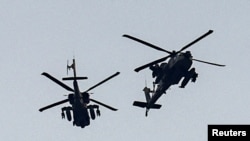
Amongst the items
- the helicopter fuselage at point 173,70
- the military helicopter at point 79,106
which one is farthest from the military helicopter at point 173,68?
the military helicopter at point 79,106

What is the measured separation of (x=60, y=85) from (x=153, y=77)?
8.94 meters

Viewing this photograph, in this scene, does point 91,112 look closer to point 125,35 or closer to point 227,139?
point 125,35

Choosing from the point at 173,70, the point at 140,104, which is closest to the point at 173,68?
the point at 173,70

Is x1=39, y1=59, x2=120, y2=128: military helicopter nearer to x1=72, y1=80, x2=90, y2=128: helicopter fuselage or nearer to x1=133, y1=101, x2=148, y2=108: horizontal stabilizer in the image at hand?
x1=72, y1=80, x2=90, y2=128: helicopter fuselage

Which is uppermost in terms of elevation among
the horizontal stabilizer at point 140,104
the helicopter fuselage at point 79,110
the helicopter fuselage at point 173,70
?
the helicopter fuselage at point 173,70

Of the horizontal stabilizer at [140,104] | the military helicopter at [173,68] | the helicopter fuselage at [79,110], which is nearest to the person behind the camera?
the military helicopter at [173,68]

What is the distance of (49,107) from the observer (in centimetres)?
7112

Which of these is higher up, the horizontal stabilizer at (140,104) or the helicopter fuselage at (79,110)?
the horizontal stabilizer at (140,104)

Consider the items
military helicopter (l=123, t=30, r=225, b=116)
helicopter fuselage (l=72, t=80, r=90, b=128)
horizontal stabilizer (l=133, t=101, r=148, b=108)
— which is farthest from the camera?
horizontal stabilizer (l=133, t=101, r=148, b=108)

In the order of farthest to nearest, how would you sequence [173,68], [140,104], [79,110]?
[140,104] < [79,110] < [173,68]

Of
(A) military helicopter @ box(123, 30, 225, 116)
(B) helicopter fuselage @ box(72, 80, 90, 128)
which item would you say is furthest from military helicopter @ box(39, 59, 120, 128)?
(A) military helicopter @ box(123, 30, 225, 116)

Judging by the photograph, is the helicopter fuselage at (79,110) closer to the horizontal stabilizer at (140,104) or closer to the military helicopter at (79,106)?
the military helicopter at (79,106)

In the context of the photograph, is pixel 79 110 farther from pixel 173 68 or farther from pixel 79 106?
pixel 173 68

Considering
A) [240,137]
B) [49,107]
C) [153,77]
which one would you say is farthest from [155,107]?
[240,137]
